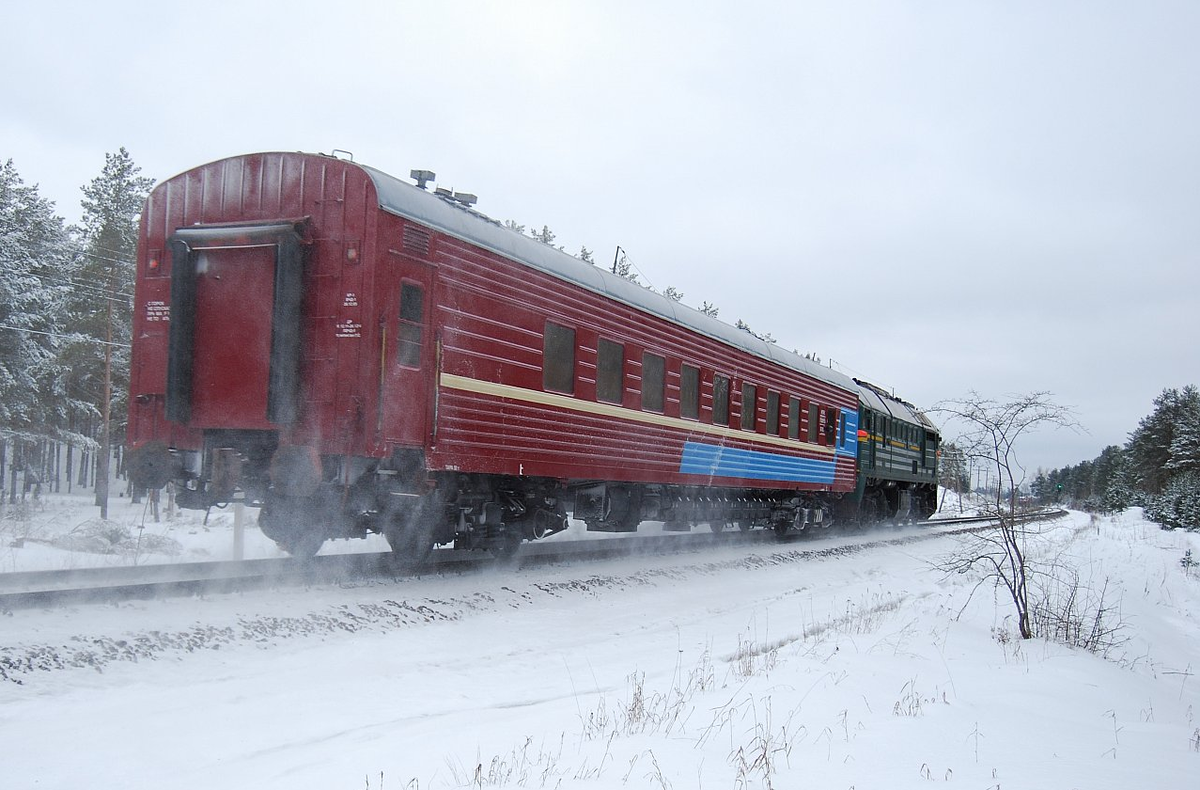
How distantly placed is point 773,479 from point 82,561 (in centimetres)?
1090

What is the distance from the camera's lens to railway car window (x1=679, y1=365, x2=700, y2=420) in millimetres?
13117

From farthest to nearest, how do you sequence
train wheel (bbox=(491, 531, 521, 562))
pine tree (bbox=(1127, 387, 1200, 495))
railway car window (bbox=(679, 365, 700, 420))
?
pine tree (bbox=(1127, 387, 1200, 495)) → railway car window (bbox=(679, 365, 700, 420)) → train wheel (bbox=(491, 531, 521, 562))

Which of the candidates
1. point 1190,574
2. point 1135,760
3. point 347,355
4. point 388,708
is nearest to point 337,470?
point 347,355

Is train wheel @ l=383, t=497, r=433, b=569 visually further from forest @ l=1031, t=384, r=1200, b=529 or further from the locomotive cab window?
forest @ l=1031, t=384, r=1200, b=529

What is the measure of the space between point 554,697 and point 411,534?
371cm

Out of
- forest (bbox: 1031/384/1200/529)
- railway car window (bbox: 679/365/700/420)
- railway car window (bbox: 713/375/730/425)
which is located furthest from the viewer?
Result: forest (bbox: 1031/384/1200/529)

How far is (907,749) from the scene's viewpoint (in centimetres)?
442

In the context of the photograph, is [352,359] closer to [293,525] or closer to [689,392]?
[293,525]

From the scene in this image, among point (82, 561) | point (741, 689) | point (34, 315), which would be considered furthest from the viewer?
point (34, 315)

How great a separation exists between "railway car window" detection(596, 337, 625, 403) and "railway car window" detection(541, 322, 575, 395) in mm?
574

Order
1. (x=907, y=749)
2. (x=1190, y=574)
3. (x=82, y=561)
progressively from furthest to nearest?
(x=1190, y=574), (x=82, y=561), (x=907, y=749)

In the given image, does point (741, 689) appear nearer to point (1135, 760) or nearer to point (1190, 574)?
point (1135, 760)

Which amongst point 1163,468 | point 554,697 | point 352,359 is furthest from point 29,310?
point 1163,468

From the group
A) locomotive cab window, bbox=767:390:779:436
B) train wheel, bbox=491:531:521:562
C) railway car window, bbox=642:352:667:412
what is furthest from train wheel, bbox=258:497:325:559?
locomotive cab window, bbox=767:390:779:436
